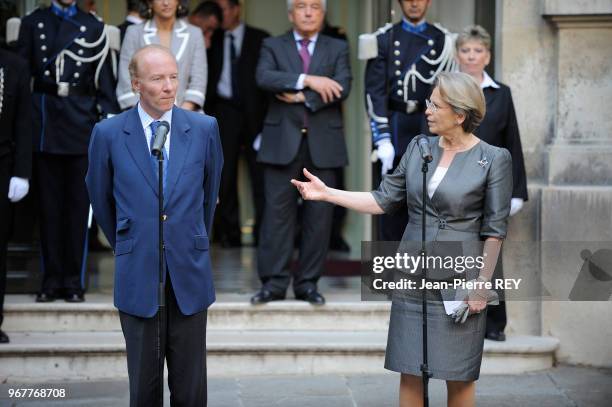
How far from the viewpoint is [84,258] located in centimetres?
823

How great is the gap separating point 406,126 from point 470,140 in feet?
8.51

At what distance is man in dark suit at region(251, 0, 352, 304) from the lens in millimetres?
8055

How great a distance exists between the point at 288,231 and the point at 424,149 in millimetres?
2895

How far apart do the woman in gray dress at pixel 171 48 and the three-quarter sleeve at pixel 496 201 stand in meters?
3.07

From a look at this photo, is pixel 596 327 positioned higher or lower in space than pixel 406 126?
lower

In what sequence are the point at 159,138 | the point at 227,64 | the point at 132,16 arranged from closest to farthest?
the point at 159,138, the point at 132,16, the point at 227,64

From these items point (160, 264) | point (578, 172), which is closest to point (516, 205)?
point (578, 172)

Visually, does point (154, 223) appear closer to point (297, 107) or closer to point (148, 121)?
point (148, 121)

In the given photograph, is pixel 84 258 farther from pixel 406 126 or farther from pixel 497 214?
pixel 497 214

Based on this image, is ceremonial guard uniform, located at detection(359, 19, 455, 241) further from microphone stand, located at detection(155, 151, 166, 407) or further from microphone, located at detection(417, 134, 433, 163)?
microphone stand, located at detection(155, 151, 166, 407)

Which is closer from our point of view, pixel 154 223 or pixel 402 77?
pixel 154 223

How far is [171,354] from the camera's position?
538 centimetres

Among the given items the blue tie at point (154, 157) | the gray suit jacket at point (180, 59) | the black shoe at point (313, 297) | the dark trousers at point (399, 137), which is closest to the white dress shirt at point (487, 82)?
the dark trousers at point (399, 137)

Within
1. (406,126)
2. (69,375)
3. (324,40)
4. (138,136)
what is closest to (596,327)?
(406,126)
